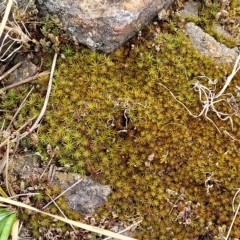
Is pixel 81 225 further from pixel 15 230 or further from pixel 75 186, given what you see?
pixel 15 230

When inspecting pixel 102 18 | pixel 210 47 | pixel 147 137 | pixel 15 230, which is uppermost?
pixel 102 18

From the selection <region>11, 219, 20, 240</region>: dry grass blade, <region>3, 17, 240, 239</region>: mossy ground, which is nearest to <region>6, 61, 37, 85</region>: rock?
<region>3, 17, 240, 239</region>: mossy ground

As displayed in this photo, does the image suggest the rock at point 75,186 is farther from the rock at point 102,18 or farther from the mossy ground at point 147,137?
the rock at point 102,18

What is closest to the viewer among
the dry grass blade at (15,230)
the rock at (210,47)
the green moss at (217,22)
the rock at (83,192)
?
the dry grass blade at (15,230)

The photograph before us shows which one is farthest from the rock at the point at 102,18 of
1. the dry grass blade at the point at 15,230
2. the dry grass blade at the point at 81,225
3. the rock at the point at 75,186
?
the dry grass blade at the point at 15,230

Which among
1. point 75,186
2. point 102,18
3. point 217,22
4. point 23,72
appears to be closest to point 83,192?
point 75,186

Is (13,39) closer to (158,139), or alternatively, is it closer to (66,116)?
(66,116)
